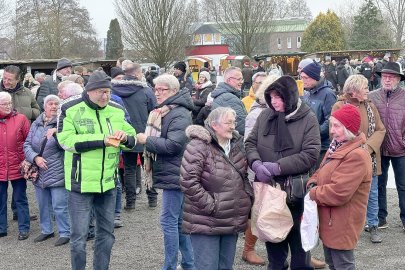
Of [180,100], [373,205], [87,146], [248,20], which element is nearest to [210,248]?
[87,146]

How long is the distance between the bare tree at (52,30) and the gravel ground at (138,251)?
33.1m

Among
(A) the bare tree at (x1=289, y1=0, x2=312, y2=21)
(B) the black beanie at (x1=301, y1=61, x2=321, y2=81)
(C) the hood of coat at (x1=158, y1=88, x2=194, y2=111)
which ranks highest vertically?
(A) the bare tree at (x1=289, y1=0, x2=312, y2=21)

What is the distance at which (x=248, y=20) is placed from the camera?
50.1 meters

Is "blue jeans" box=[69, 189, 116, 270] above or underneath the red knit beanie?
underneath

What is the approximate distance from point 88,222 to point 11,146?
2.59m

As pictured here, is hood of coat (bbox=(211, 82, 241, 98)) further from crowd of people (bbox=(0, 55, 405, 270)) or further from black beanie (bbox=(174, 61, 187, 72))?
black beanie (bbox=(174, 61, 187, 72))

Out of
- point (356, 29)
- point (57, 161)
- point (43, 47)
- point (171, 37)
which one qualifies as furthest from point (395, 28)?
point (57, 161)

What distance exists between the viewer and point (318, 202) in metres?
4.27

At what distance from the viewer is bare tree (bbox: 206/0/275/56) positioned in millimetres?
50000

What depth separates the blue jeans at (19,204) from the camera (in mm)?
7039

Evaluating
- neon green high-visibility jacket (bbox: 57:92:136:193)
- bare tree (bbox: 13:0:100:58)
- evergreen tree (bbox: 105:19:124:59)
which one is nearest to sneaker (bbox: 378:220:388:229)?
neon green high-visibility jacket (bbox: 57:92:136:193)

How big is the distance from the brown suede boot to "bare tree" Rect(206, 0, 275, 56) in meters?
45.8

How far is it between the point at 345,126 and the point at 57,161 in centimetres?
378

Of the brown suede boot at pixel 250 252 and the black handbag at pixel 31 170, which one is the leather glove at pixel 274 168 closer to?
the brown suede boot at pixel 250 252
